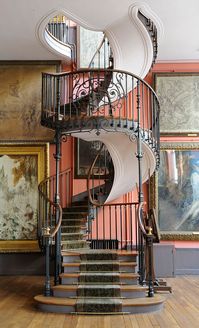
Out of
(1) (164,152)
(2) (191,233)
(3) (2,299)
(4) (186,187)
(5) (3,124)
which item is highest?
(5) (3,124)

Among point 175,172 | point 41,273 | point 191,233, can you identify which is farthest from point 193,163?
point 41,273

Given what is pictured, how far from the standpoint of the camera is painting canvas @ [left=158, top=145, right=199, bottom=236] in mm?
9008

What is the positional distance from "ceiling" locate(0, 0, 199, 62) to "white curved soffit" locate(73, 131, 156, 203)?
222cm

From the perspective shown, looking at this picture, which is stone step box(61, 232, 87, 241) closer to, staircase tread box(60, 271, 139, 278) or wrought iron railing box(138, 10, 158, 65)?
staircase tread box(60, 271, 139, 278)

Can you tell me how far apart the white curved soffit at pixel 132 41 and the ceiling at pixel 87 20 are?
119mm

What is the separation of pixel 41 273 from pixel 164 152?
3.71 meters

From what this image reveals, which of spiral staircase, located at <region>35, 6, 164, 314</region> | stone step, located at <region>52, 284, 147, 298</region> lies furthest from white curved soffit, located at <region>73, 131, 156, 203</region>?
stone step, located at <region>52, 284, 147, 298</region>

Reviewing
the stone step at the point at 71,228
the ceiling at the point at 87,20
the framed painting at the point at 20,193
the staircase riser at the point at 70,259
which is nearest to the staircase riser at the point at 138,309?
the staircase riser at the point at 70,259

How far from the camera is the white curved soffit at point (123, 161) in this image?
7.55 meters

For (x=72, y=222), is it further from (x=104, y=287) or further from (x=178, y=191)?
(x=178, y=191)

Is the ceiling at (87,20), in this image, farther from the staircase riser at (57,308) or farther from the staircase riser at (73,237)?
the staircase riser at (57,308)

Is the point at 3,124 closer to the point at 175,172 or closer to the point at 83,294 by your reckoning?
the point at 175,172

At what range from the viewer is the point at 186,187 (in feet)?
29.8

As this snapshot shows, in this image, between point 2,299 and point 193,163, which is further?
point 193,163
